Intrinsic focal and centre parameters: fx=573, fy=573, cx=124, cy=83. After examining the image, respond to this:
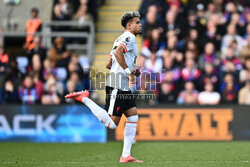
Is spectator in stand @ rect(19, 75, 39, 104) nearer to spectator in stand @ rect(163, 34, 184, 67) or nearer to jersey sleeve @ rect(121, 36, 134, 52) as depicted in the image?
spectator in stand @ rect(163, 34, 184, 67)

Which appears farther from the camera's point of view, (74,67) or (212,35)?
(212,35)

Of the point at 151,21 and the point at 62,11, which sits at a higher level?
the point at 62,11

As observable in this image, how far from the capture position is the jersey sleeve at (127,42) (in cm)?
913

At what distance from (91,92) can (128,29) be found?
6.82 m

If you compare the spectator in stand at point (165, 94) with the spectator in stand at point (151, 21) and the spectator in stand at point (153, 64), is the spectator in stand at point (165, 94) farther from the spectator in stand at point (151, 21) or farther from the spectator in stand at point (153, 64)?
the spectator in stand at point (151, 21)

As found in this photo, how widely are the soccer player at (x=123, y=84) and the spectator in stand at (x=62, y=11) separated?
843 cm

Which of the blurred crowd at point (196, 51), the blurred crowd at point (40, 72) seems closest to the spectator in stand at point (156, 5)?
the blurred crowd at point (196, 51)

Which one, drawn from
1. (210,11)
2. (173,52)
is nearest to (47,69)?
(173,52)

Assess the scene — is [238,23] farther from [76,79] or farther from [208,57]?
[76,79]

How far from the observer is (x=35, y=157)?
1059 centimetres

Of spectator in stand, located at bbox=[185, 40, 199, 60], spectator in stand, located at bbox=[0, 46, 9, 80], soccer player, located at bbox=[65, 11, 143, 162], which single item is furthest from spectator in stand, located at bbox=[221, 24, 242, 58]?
soccer player, located at bbox=[65, 11, 143, 162]

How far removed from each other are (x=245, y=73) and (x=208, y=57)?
1157 mm

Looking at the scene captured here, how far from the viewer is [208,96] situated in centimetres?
1528

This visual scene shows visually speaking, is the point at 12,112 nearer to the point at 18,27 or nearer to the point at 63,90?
the point at 63,90
